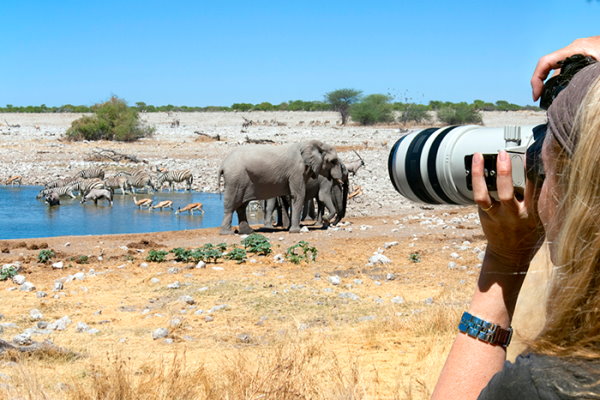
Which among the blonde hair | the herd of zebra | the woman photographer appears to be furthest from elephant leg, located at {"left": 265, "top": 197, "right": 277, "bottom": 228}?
the blonde hair

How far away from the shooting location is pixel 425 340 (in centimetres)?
536

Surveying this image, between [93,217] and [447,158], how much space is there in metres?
17.3

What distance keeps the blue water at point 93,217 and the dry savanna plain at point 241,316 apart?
3.02 m

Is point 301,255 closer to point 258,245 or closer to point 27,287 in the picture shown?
point 258,245

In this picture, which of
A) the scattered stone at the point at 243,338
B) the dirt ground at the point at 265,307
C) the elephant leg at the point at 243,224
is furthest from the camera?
the elephant leg at the point at 243,224

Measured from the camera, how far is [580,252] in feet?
3.55

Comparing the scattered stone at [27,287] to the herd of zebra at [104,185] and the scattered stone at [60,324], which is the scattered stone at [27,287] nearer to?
the scattered stone at [60,324]

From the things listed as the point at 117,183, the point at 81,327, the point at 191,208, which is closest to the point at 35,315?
the point at 81,327

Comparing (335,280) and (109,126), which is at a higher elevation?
(109,126)

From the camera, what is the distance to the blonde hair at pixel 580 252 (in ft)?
3.50

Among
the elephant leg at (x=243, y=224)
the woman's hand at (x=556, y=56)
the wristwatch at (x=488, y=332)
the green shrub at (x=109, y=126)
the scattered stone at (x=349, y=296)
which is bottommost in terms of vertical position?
the elephant leg at (x=243, y=224)

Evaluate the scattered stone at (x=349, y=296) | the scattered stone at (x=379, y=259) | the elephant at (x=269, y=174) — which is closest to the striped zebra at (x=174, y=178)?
the elephant at (x=269, y=174)

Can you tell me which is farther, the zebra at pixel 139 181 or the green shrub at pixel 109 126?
the green shrub at pixel 109 126

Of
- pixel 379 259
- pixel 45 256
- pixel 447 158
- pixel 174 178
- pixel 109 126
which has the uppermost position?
pixel 447 158
